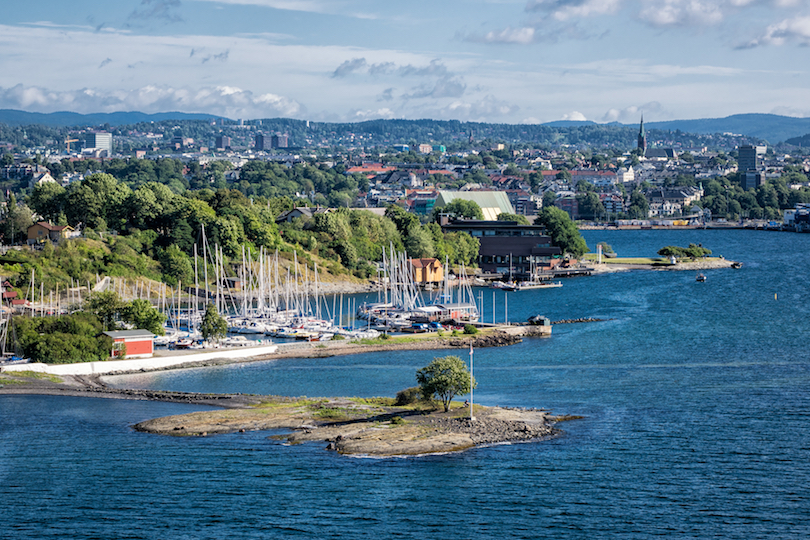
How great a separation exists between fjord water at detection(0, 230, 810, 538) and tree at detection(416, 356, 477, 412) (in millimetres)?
2700

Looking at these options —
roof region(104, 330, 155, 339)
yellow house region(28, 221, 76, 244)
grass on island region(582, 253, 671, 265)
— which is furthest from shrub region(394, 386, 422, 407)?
grass on island region(582, 253, 671, 265)

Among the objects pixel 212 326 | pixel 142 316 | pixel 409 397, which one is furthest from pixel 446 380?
pixel 142 316

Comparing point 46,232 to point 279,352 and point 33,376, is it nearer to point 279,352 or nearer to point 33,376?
point 279,352

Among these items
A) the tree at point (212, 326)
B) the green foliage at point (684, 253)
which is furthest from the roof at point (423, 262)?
the tree at point (212, 326)

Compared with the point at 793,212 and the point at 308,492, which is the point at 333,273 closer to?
the point at 308,492

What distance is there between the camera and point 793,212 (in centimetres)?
12238

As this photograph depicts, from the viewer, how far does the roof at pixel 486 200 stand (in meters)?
91.9

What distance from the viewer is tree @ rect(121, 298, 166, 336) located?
37.4 m

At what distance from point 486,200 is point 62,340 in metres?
64.0

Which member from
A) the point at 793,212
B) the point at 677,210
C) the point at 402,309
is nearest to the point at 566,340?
the point at 402,309

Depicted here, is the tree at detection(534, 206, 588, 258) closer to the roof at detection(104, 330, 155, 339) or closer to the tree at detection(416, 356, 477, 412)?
the roof at detection(104, 330, 155, 339)

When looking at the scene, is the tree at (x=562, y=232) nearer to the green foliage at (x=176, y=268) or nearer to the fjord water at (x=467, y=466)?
the green foliage at (x=176, y=268)

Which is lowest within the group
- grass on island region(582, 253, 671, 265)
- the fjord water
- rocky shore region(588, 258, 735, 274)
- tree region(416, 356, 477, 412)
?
the fjord water

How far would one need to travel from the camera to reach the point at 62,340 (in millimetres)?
32750
